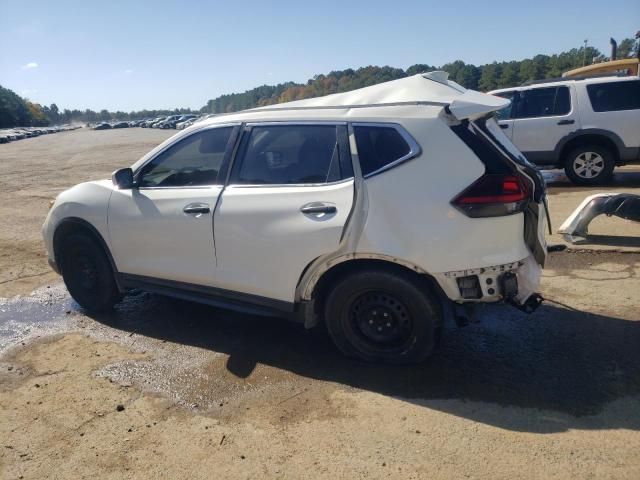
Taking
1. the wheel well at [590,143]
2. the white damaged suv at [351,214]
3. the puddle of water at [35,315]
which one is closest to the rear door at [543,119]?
the wheel well at [590,143]

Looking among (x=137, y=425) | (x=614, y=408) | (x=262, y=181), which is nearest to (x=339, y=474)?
(x=137, y=425)

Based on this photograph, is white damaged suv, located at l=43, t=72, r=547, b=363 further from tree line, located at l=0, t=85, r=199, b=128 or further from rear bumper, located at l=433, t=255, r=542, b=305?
tree line, located at l=0, t=85, r=199, b=128

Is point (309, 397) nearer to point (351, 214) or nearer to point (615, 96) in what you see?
point (351, 214)

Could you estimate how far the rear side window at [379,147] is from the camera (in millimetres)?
3615

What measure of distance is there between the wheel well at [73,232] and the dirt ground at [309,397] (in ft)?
2.00

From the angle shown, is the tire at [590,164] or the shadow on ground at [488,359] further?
the tire at [590,164]

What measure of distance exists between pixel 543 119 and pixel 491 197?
8.05 metres

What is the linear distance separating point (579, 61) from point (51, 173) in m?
57.2

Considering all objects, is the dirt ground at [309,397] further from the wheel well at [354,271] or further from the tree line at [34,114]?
the tree line at [34,114]

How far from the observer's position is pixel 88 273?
5.14 metres

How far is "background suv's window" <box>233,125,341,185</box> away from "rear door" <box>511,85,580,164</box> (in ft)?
25.3

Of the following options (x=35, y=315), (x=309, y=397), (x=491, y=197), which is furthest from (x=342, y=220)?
(x=35, y=315)

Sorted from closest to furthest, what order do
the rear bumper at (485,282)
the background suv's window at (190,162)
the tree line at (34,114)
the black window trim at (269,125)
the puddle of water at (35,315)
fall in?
the rear bumper at (485,282) < the black window trim at (269,125) < the background suv's window at (190,162) < the puddle of water at (35,315) < the tree line at (34,114)

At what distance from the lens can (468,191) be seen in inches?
134
